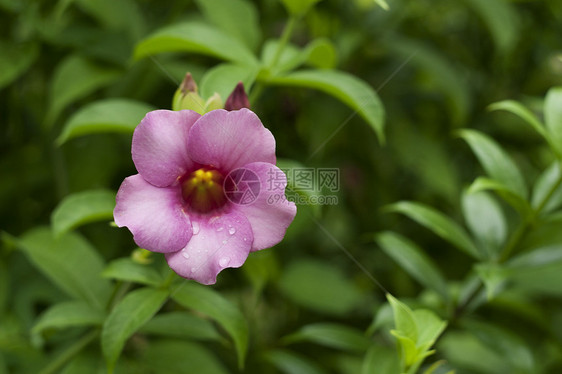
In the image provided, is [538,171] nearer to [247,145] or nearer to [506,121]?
[506,121]

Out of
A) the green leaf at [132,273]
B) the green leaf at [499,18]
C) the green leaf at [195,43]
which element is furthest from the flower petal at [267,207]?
the green leaf at [499,18]

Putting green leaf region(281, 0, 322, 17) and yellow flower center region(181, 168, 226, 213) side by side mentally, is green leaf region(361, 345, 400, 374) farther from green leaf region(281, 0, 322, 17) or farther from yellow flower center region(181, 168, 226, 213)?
green leaf region(281, 0, 322, 17)

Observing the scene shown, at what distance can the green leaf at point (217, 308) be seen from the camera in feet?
2.81

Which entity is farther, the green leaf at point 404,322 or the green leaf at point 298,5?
the green leaf at point 298,5

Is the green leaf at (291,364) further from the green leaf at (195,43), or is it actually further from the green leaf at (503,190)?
the green leaf at (195,43)

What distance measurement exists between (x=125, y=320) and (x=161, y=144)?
0.88 ft

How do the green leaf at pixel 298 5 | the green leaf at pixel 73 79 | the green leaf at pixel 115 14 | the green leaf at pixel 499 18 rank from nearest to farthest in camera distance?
the green leaf at pixel 298 5 < the green leaf at pixel 73 79 < the green leaf at pixel 115 14 < the green leaf at pixel 499 18

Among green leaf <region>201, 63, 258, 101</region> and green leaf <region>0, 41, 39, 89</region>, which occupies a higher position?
green leaf <region>201, 63, 258, 101</region>

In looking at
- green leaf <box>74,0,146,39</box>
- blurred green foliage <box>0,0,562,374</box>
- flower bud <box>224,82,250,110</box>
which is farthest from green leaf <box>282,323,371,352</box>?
green leaf <box>74,0,146,39</box>

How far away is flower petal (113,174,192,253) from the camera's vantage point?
0.70 metres

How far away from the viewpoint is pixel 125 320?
808 mm

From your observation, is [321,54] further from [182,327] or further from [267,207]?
[182,327]

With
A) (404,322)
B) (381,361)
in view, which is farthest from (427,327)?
(381,361)

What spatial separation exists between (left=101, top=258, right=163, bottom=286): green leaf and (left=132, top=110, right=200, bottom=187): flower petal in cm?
19
